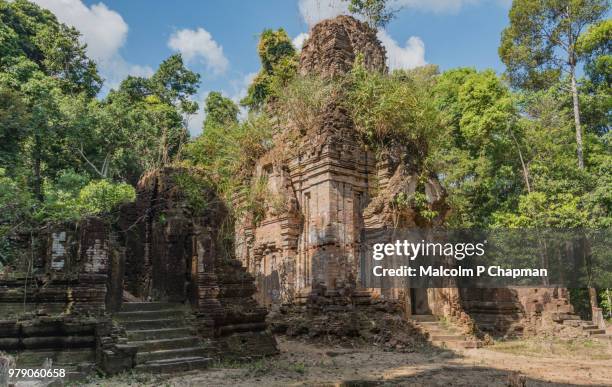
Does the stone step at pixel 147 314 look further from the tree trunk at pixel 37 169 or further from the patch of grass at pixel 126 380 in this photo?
the tree trunk at pixel 37 169

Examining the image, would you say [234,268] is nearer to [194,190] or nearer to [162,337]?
[194,190]

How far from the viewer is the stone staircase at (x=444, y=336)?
1265 centimetres

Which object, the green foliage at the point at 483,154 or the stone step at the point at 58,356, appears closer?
the stone step at the point at 58,356

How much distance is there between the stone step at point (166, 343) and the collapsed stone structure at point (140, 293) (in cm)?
2

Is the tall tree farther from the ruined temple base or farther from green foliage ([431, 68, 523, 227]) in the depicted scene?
the ruined temple base

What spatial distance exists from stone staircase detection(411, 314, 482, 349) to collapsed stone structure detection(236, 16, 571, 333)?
0.53m

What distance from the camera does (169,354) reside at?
8.53 meters

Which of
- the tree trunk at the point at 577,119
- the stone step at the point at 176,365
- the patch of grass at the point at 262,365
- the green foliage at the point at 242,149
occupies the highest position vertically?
the tree trunk at the point at 577,119

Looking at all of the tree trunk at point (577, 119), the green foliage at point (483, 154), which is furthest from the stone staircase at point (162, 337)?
the tree trunk at point (577, 119)

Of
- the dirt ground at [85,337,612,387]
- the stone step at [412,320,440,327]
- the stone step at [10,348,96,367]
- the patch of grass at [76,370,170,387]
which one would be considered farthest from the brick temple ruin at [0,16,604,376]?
the dirt ground at [85,337,612,387]

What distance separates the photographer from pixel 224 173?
1667 centimetres

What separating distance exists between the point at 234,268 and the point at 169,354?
2.48m

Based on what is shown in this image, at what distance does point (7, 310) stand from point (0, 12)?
2149 cm

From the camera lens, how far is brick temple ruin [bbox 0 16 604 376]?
8.27 meters
